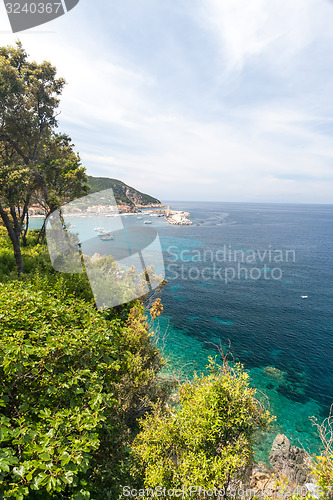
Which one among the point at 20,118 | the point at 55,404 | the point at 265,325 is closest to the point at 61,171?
the point at 20,118

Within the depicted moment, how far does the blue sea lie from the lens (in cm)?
2059

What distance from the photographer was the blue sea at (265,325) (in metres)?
20.6

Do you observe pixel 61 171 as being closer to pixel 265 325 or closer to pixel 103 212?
pixel 103 212

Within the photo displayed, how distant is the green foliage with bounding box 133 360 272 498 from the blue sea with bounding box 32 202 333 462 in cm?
913

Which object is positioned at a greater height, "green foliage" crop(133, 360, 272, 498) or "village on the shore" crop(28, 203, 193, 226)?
"village on the shore" crop(28, 203, 193, 226)

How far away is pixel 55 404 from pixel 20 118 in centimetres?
1681

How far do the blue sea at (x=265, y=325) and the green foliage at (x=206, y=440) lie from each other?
9.13 meters

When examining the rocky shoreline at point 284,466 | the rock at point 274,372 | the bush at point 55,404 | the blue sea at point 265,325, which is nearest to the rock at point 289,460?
the rocky shoreline at point 284,466

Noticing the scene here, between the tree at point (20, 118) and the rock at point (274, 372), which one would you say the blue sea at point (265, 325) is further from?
the tree at point (20, 118)

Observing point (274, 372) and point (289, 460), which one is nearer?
point (289, 460)

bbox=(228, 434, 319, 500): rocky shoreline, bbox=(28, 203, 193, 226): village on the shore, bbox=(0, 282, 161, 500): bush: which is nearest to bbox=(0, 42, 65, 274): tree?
bbox=(28, 203, 193, 226): village on the shore

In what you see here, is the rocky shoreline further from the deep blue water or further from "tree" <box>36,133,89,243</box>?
"tree" <box>36,133,89,243</box>

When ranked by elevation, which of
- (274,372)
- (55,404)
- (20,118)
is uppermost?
(20,118)

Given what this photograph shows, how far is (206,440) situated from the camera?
687 centimetres
